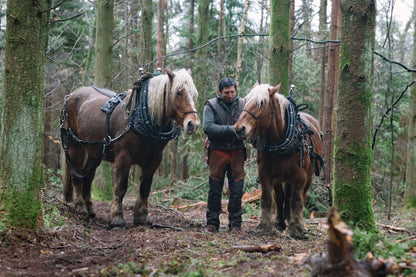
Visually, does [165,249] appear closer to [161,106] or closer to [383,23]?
[161,106]

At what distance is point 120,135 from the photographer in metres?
6.01

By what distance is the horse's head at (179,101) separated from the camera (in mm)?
5548

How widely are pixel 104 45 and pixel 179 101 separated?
193 inches

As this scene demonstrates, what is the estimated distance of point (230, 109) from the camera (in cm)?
588

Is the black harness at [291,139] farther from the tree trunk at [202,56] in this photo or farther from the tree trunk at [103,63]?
Answer: the tree trunk at [202,56]

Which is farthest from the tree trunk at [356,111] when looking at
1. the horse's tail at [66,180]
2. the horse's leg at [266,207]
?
the horse's tail at [66,180]

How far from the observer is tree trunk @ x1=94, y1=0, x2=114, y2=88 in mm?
9625

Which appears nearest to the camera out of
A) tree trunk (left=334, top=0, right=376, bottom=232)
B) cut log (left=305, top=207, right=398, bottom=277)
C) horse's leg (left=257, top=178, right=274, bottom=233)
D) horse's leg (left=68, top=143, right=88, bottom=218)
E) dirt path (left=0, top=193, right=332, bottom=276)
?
cut log (left=305, top=207, right=398, bottom=277)

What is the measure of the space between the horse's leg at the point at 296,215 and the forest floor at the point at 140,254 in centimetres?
16

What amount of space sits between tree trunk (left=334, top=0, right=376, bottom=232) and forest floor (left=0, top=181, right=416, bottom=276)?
1.84ft

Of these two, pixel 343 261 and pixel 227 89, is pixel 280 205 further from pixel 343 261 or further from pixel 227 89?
pixel 343 261

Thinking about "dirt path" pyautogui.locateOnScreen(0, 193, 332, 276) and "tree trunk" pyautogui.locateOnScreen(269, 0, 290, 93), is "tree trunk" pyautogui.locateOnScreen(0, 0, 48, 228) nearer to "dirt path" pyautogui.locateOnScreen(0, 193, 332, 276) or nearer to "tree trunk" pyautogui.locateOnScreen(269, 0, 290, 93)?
"dirt path" pyautogui.locateOnScreen(0, 193, 332, 276)

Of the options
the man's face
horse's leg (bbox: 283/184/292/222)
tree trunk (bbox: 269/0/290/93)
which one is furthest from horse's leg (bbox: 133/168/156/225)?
tree trunk (bbox: 269/0/290/93)

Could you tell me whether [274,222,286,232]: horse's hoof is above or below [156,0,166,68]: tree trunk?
below
